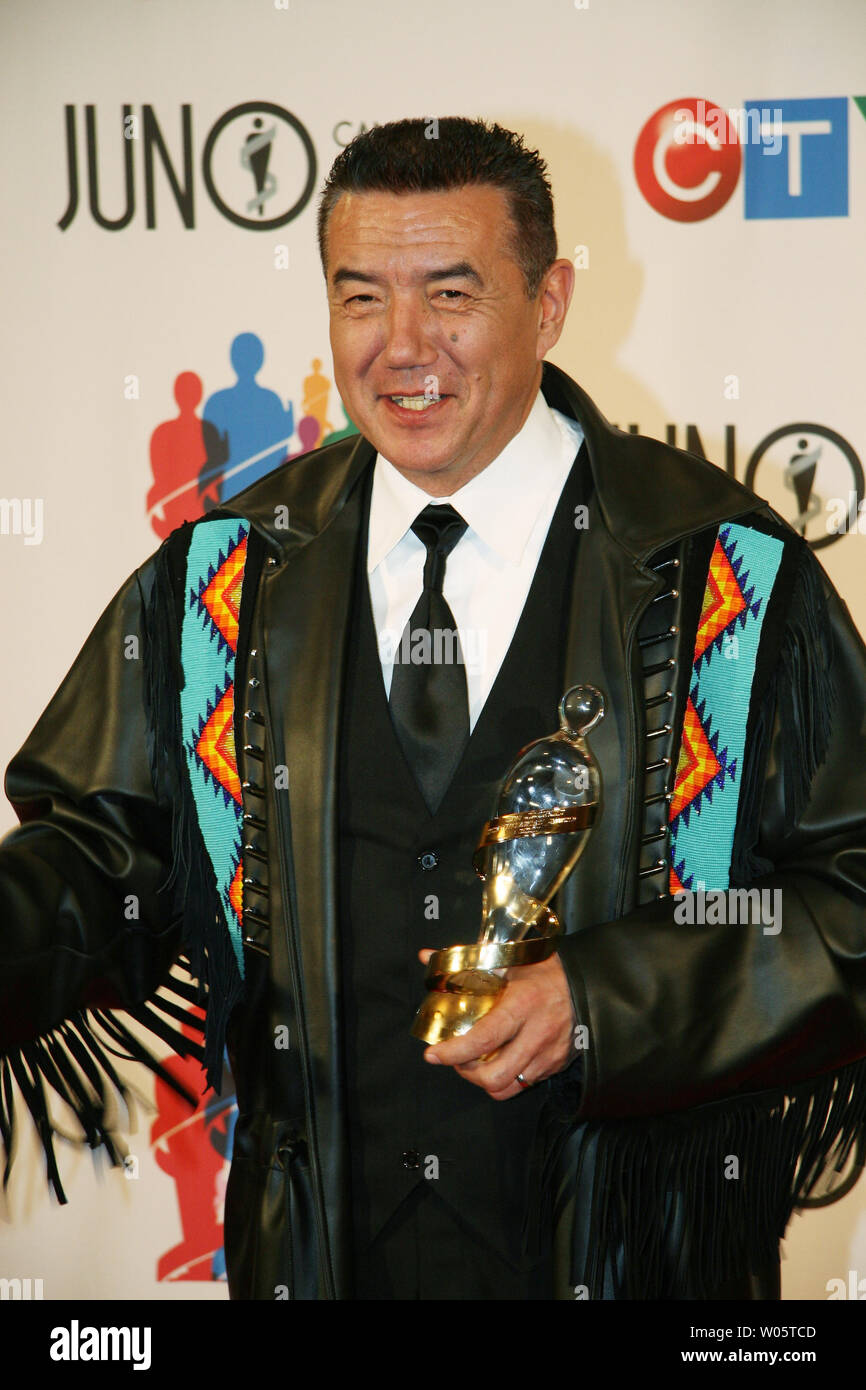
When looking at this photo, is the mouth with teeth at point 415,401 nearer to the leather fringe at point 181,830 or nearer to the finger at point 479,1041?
the leather fringe at point 181,830

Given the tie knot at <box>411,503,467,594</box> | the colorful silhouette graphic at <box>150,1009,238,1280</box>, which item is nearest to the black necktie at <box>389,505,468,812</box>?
the tie knot at <box>411,503,467,594</box>

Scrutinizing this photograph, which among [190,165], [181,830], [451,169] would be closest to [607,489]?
[451,169]

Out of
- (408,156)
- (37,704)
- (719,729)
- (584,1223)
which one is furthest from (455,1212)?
(37,704)

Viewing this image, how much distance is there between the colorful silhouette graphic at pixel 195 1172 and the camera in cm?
281

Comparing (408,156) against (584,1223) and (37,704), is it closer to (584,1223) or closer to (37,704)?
(584,1223)

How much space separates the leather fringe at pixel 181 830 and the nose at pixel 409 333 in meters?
0.38

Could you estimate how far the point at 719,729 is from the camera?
1.69 meters

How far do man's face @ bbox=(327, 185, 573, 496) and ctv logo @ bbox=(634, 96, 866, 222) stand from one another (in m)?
1.01

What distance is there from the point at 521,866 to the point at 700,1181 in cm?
46

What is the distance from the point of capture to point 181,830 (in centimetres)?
180

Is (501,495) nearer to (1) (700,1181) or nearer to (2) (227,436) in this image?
(1) (700,1181)

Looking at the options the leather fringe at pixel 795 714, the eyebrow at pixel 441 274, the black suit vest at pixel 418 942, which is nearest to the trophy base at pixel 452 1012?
the black suit vest at pixel 418 942

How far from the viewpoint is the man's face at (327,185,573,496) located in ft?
5.59

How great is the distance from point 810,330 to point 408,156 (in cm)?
115
